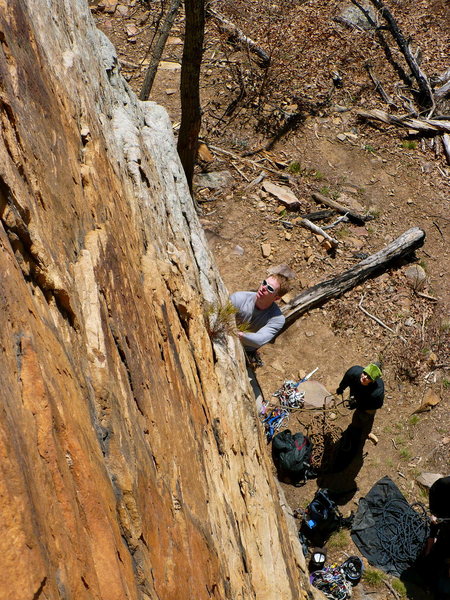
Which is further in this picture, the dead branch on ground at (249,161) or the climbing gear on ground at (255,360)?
the dead branch on ground at (249,161)

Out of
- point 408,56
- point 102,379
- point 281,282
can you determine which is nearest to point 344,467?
point 281,282

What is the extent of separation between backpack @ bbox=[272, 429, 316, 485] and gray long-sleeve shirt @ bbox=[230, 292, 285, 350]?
139cm

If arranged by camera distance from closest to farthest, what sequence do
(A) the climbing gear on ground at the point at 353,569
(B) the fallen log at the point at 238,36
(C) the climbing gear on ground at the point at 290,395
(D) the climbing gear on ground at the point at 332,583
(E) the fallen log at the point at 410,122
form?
(D) the climbing gear on ground at the point at 332,583, (A) the climbing gear on ground at the point at 353,569, (C) the climbing gear on ground at the point at 290,395, (E) the fallen log at the point at 410,122, (B) the fallen log at the point at 238,36

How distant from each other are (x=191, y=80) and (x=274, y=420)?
473 centimetres

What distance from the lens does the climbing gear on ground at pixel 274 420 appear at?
692cm

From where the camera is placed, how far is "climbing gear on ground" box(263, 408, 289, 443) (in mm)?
6924

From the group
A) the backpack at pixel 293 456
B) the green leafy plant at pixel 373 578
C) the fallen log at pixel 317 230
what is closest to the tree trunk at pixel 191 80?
the fallen log at pixel 317 230

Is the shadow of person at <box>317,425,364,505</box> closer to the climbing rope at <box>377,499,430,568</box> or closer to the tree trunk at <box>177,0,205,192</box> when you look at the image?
the climbing rope at <box>377,499,430,568</box>

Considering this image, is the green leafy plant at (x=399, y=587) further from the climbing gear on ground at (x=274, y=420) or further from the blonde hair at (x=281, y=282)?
the blonde hair at (x=281, y=282)

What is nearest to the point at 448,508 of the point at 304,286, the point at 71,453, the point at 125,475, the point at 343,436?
the point at 343,436

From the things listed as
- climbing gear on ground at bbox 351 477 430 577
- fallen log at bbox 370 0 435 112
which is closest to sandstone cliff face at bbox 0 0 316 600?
climbing gear on ground at bbox 351 477 430 577

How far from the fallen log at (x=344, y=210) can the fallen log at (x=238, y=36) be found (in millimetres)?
4141

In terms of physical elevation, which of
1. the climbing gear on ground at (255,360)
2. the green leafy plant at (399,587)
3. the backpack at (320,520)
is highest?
the climbing gear on ground at (255,360)

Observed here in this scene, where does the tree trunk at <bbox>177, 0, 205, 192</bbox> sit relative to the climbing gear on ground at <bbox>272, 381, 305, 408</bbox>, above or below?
above
